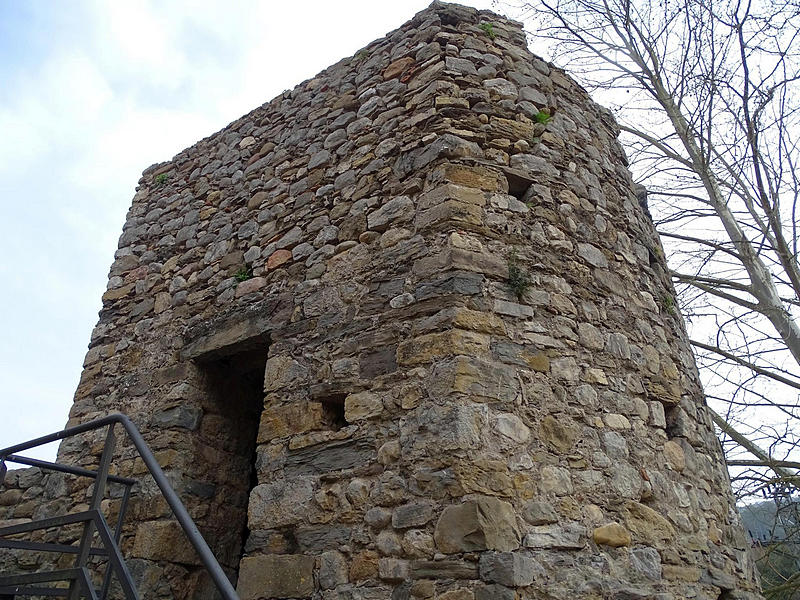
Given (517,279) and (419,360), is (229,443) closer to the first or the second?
(419,360)

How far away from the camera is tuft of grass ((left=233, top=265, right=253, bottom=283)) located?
13.6 feet

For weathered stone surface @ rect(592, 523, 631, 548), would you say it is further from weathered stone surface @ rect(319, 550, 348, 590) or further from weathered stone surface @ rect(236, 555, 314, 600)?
weathered stone surface @ rect(236, 555, 314, 600)

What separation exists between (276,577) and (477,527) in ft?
3.53

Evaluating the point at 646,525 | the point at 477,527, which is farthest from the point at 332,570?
the point at 646,525

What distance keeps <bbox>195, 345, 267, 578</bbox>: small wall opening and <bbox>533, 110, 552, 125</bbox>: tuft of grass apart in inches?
88.5

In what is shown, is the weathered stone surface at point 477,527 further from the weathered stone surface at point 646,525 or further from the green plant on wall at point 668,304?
the green plant on wall at point 668,304

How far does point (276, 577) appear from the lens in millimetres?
2928

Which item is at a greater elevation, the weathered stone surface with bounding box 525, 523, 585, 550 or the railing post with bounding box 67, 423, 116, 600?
the railing post with bounding box 67, 423, 116, 600

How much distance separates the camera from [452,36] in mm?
4008

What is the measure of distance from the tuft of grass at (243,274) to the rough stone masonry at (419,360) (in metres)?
0.01

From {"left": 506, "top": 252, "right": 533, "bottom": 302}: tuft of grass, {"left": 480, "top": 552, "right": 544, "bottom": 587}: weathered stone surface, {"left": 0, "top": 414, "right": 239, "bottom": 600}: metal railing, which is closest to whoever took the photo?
{"left": 0, "top": 414, "right": 239, "bottom": 600}: metal railing

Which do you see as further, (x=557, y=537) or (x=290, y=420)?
(x=290, y=420)

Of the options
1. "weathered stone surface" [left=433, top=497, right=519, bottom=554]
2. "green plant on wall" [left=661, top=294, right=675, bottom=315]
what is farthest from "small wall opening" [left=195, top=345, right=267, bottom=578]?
"green plant on wall" [left=661, top=294, right=675, bottom=315]

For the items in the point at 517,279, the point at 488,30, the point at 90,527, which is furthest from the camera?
the point at 488,30
